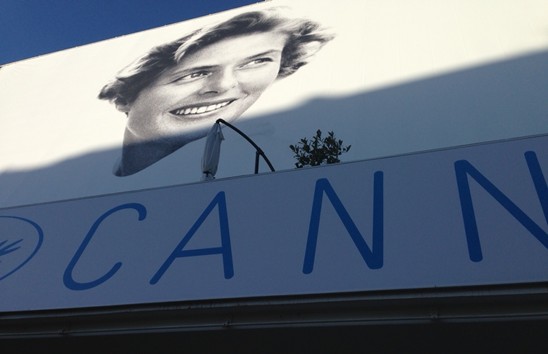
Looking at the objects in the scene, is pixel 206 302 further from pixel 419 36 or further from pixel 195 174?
pixel 419 36

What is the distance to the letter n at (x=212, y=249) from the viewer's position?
11.5ft

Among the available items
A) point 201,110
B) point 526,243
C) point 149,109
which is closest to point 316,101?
point 201,110

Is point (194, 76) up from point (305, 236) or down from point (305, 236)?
down

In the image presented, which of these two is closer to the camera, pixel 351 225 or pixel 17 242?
pixel 351 225

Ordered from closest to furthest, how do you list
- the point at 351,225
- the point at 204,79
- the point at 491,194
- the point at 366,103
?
the point at 491,194
the point at 351,225
the point at 366,103
the point at 204,79

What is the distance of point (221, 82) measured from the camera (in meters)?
10.3

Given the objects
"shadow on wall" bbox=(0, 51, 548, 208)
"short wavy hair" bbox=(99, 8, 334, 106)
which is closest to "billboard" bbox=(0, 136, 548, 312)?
"shadow on wall" bbox=(0, 51, 548, 208)

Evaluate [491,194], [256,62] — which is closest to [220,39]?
[256,62]

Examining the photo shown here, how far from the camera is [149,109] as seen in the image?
34.6 ft

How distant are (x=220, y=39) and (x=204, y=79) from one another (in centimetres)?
135

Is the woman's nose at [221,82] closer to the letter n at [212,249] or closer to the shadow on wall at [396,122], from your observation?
the shadow on wall at [396,122]

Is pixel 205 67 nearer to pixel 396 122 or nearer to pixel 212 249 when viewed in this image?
pixel 396 122

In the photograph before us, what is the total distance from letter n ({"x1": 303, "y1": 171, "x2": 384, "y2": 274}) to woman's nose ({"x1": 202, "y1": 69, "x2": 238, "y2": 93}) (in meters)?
6.86

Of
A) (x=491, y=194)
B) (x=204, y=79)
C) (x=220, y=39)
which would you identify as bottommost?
(x=204, y=79)
